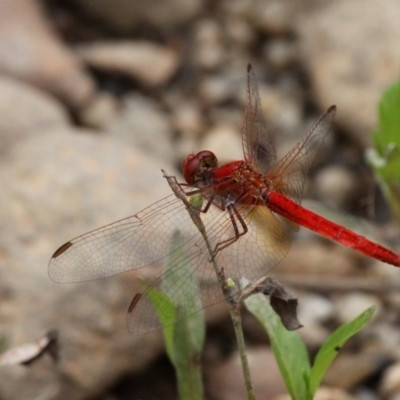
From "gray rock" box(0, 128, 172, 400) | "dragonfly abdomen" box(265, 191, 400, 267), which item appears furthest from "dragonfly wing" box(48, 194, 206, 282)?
"gray rock" box(0, 128, 172, 400)

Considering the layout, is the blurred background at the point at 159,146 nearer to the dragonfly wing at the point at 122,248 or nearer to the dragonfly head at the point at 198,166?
the dragonfly wing at the point at 122,248

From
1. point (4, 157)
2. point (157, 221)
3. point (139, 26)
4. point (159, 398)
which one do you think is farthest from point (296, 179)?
point (139, 26)

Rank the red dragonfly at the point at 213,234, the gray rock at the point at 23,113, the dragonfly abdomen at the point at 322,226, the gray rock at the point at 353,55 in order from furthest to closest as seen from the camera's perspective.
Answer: the gray rock at the point at 353,55 → the gray rock at the point at 23,113 → the dragonfly abdomen at the point at 322,226 → the red dragonfly at the point at 213,234

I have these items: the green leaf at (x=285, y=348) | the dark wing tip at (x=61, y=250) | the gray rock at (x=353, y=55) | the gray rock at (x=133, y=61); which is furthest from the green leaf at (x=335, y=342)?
the gray rock at (x=133, y=61)

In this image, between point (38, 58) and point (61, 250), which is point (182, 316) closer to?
point (61, 250)

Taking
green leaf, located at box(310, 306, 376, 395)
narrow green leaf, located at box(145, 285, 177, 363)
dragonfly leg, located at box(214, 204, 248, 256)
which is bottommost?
green leaf, located at box(310, 306, 376, 395)

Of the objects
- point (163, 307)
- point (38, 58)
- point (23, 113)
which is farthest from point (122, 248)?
point (38, 58)

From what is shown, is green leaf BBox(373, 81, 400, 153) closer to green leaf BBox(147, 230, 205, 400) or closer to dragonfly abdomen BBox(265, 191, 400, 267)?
dragonfly abdomen BBox(265, 191, 400, 267)
